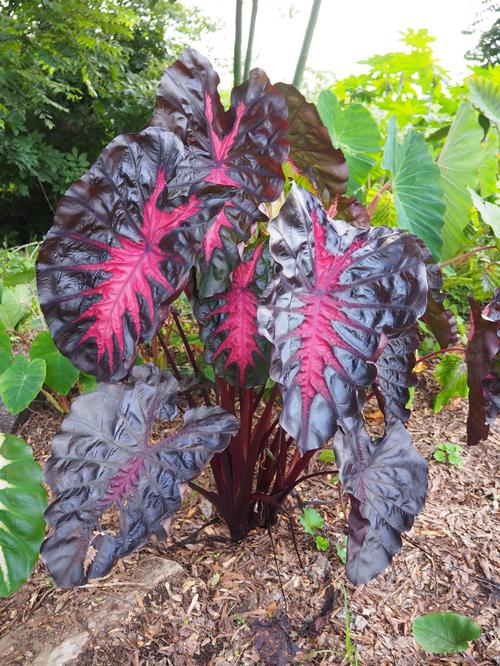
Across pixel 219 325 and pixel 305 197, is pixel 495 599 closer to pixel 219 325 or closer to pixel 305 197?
pixel 219 325

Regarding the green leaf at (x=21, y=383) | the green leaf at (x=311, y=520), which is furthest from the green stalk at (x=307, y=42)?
the green leaf at (x=311, y=520)

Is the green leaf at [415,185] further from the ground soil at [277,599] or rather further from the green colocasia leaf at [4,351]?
the green colocasia leaf at [4,351]

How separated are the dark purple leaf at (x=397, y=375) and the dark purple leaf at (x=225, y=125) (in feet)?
1.18

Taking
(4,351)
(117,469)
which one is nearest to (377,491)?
(117,469)

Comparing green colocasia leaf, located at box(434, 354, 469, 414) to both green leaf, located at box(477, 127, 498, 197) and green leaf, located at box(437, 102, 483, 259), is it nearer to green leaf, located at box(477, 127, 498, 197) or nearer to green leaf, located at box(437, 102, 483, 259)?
green leaf, located at box(437, 102, 483, 259)

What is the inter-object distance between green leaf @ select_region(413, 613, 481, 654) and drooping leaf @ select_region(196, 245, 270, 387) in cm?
50

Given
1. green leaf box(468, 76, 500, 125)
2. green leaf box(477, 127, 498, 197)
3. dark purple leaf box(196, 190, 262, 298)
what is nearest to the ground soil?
dark purple leaf box(196, 190, 262, 298)

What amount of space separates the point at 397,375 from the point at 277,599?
530 millimetres

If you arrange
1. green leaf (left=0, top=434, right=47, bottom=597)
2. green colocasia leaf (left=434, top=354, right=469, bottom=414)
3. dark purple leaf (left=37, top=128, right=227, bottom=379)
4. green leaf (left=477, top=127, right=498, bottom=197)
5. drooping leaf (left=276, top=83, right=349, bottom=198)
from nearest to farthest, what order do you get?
dark purple leaf (left=37, top=128, right=227, bottom=379), green leaf (left=0, top=434, right=47, bottom=597), drooping leaf (left=276, top=83, right=349, bottom=198), green colocasia leaf (left=434, top=354, right=469, bottom=414), green leaf (left=477, top=127, right=498, bottom=197)

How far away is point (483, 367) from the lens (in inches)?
36.8

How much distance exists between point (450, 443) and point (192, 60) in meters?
1.25

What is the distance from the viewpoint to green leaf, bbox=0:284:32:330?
1.57 m

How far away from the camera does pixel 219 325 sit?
3.03ft

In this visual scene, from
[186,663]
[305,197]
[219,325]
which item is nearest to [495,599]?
[186,663]
